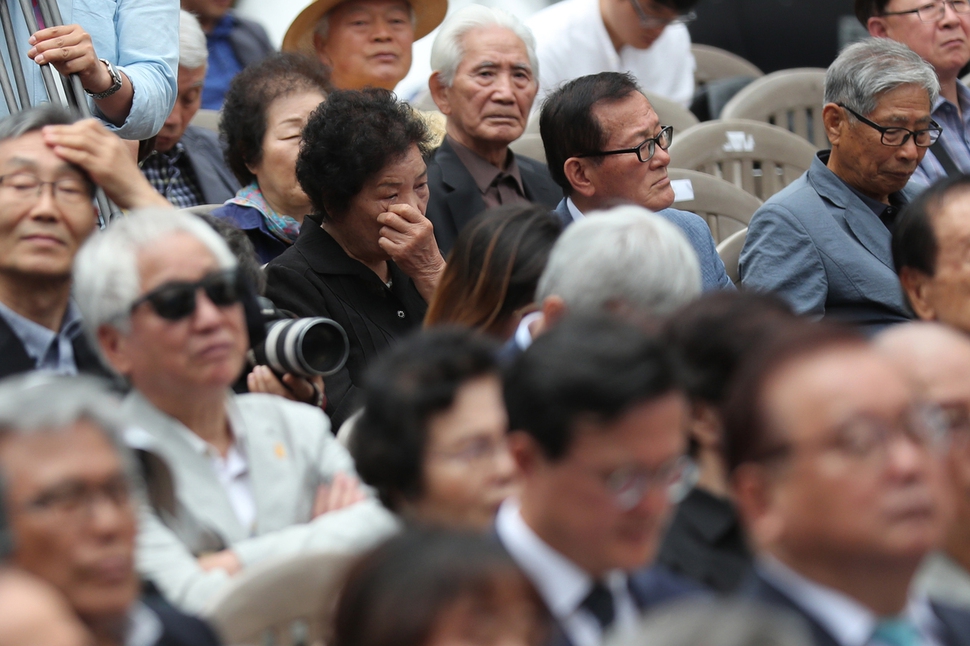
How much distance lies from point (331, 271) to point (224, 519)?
122cm

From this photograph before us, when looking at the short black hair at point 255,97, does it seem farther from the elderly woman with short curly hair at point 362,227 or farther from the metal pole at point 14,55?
the metal pole at point 14,55

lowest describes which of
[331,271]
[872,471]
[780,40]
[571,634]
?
[780,40]

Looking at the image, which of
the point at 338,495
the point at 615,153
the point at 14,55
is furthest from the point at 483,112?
the point at 338,495

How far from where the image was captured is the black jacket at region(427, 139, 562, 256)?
3.78m

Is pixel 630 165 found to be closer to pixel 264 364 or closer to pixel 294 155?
pixel 294 155

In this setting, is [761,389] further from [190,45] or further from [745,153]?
[190,45]

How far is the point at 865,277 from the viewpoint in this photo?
3465 millimetres

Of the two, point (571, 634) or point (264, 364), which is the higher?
point (571, 634)

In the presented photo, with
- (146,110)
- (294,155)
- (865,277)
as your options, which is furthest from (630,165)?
(146,110)

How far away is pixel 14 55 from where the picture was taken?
2.96 meters

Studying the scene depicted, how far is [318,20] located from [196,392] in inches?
112

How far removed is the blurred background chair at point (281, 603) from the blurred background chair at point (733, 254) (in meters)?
2.21

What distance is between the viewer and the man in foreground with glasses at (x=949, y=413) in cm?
184

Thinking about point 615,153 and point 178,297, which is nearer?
point 178,297
